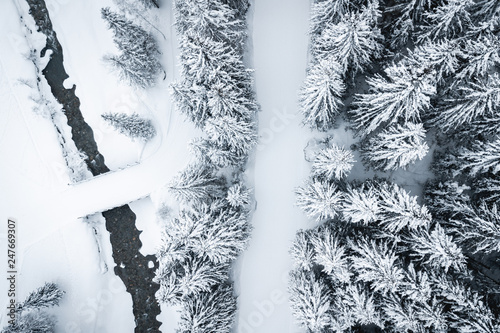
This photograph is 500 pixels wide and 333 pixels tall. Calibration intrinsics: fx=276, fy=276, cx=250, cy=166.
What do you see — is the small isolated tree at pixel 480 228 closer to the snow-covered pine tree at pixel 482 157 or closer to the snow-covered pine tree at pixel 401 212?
the snow-covered pine tree at pixel 482 157

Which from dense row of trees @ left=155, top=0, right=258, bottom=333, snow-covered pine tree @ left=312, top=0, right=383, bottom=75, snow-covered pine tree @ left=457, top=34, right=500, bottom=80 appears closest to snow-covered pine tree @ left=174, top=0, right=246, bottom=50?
dense row of trees @ left=155, top=0, right=258, bottom=333

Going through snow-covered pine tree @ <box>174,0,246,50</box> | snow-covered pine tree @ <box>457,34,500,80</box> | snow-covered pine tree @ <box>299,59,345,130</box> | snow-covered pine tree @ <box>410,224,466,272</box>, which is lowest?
snow-covered pine tree @ <box>410,224,466,272</box>

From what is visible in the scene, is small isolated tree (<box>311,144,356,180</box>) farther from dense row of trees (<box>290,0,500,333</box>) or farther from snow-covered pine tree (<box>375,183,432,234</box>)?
snow-covered pine tree (<box>375,183,432,234</box>)

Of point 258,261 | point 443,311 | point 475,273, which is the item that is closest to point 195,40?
point 258,261

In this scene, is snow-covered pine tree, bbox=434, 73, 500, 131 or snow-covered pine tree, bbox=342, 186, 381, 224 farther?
snow-covered pine tree, bbox=342, 186, 381, 224

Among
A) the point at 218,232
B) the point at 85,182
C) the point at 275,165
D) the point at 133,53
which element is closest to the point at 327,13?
the point at 275,165

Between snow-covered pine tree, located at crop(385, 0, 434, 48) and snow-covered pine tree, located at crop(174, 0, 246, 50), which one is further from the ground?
snow-covered pine tree, located at crop(174, 0, 246, 50)
